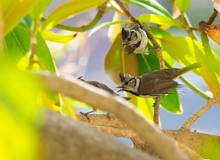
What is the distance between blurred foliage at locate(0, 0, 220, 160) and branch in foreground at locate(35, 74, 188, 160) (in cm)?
2

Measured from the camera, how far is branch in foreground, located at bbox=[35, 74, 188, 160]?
0.23 meters

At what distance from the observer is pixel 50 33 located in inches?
32.5

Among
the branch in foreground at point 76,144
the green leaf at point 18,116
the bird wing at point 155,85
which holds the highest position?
the green leaf at point 18,116

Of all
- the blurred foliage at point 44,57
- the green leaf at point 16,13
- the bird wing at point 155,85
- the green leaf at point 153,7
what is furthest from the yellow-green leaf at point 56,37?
the green leaf at point 16,13

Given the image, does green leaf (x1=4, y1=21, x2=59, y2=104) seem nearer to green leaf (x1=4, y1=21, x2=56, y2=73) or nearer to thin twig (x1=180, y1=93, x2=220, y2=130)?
green leaf (x1=4, y1=21, x2=56, y2=73)

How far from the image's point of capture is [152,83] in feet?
2.00

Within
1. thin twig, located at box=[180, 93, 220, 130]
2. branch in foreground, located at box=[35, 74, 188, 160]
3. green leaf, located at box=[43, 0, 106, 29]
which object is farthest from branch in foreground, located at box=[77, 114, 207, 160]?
branch in foreground, located at box=[35, 74, 188, 160]

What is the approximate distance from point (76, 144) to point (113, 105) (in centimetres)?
3

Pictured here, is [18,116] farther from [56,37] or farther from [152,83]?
[56,37]

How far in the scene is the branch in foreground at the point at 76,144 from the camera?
0.22 metres

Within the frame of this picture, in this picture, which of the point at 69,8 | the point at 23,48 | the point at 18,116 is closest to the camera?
the point at 18,116

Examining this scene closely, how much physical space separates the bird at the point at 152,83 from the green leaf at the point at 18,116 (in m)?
0.42

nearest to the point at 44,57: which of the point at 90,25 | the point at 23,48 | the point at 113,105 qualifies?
the point at 23,48

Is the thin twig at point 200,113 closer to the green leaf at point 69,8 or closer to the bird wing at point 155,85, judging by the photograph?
the bird wing at point 155,85
